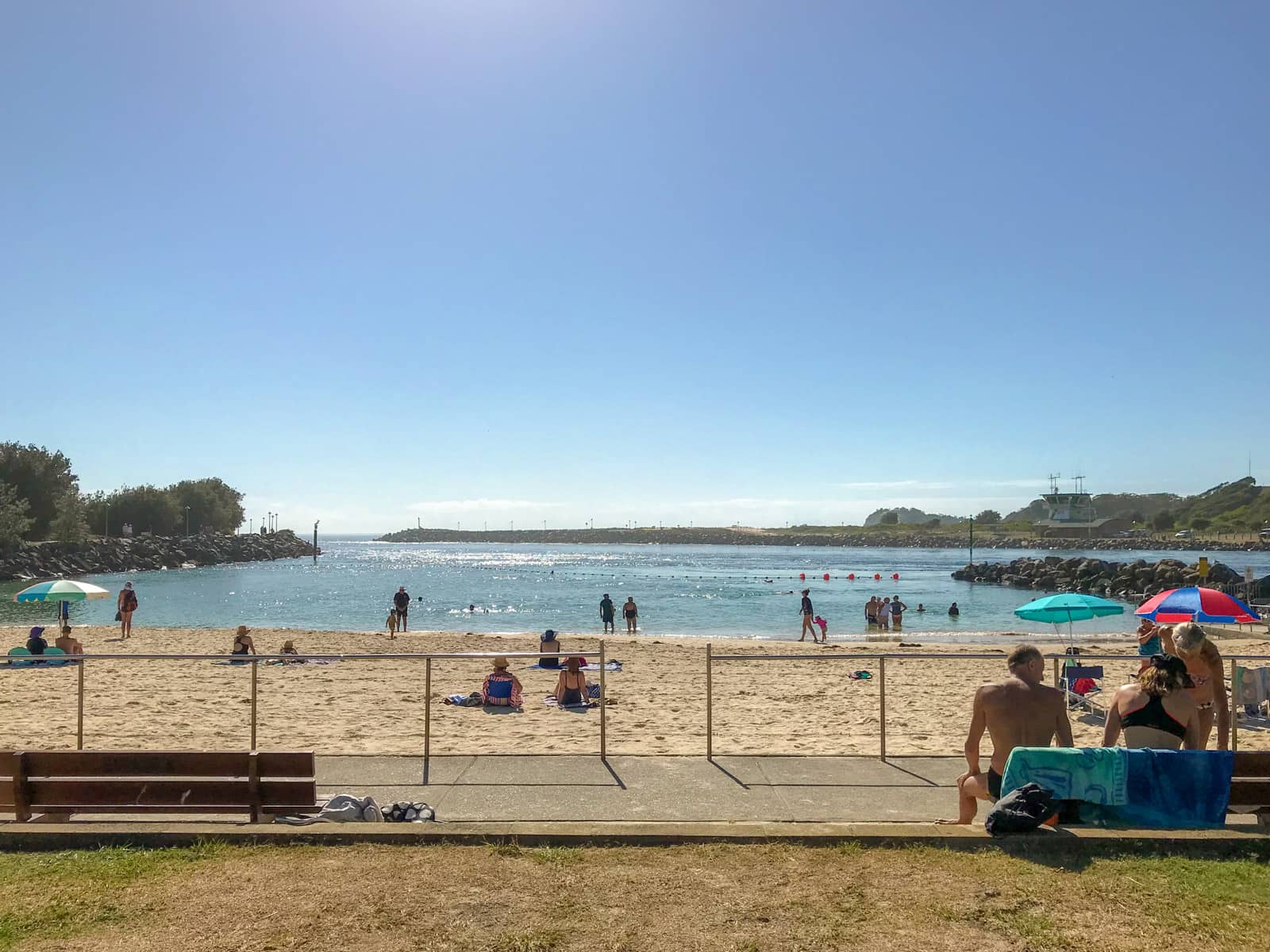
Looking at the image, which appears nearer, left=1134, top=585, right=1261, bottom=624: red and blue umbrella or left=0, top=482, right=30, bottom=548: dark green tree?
left=1134, top=585, right=1261, bottom=624: red and blue umbrella

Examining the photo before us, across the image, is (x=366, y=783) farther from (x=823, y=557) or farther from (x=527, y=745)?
(x=823, y=557)

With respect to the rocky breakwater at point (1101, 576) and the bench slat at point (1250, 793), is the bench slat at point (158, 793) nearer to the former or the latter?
the bench slat at point (1250, 793)

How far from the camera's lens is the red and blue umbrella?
429 inches

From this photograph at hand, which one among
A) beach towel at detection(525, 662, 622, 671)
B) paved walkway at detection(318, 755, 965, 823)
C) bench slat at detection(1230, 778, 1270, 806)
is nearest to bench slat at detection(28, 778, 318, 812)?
paved walkway at detection(318, 755, 965, 823)

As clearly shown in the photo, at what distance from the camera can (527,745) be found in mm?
8953

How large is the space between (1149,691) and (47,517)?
301 feet

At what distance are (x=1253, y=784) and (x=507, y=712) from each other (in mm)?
8298

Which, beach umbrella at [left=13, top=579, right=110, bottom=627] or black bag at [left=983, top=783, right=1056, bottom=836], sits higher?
beach umbrella at [left=13, top=579, right=110, bottom=627]

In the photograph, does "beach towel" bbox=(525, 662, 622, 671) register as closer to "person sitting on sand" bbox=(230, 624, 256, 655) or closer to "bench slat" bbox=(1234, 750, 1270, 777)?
"person sitting on sand" bbox=(230, 624, 256, 655)

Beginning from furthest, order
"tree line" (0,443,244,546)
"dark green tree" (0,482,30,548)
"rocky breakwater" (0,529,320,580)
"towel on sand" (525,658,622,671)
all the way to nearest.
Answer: "tree line" (0,443,244,546), "dark green tree" (0,482,30,548), "rocky breakwater" (0,529,320,580), "towel on sand" (525,658,622,671)

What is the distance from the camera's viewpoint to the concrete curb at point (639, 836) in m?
4.80

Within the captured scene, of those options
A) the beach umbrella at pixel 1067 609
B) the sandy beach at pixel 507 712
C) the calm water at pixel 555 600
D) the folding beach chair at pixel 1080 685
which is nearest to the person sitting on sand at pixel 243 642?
the sandy beach at pixel 507 712

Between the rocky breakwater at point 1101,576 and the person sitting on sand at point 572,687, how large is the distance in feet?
132

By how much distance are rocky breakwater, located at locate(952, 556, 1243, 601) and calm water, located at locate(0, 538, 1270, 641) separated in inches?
97.1
